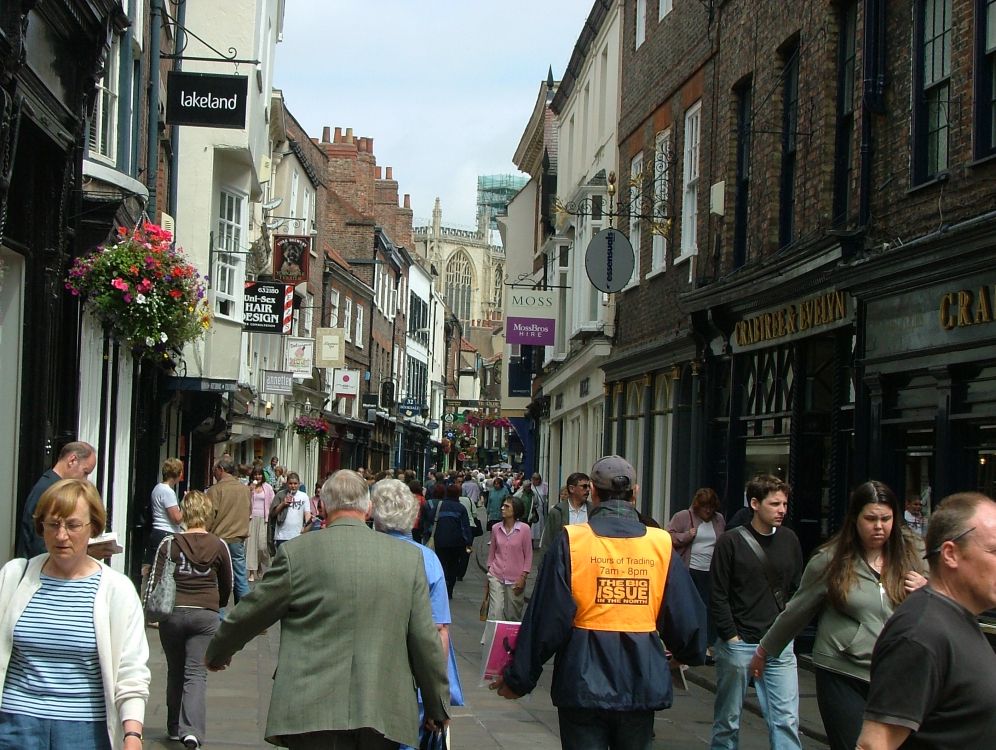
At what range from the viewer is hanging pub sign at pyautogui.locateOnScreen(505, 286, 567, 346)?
1270 inches

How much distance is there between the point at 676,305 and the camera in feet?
69.1

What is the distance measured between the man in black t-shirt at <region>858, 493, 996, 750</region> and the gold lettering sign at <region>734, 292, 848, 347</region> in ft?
34.5

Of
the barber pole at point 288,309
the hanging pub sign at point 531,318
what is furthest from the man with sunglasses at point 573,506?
the hanging pub sign at point 531,318

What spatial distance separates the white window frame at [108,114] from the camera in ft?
47.3

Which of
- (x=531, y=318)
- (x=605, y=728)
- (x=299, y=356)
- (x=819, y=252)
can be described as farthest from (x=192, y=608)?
(x=299, y=356)

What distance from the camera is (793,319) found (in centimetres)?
1564

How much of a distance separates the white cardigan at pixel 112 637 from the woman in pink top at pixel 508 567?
930 cm

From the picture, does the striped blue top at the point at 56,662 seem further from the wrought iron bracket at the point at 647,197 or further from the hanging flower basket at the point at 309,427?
the hanging flower basket at the point at 309,427

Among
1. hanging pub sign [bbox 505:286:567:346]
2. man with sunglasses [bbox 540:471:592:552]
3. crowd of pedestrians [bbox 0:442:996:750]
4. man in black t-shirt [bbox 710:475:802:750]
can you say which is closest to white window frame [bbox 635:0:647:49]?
hanging pub sign [bbox 505:286:567:346]

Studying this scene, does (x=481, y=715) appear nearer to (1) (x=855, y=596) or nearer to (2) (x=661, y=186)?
(1) (x=855, y=596)

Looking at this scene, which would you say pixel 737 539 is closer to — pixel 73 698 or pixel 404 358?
pixel 73 698

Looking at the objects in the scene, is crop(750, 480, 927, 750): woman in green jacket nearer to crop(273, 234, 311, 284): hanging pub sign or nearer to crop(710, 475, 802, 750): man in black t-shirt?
crop(710, 475, 802, 750): man in black t-shirt

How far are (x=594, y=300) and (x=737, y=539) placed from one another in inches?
770

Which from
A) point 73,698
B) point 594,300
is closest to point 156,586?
point 73,698
